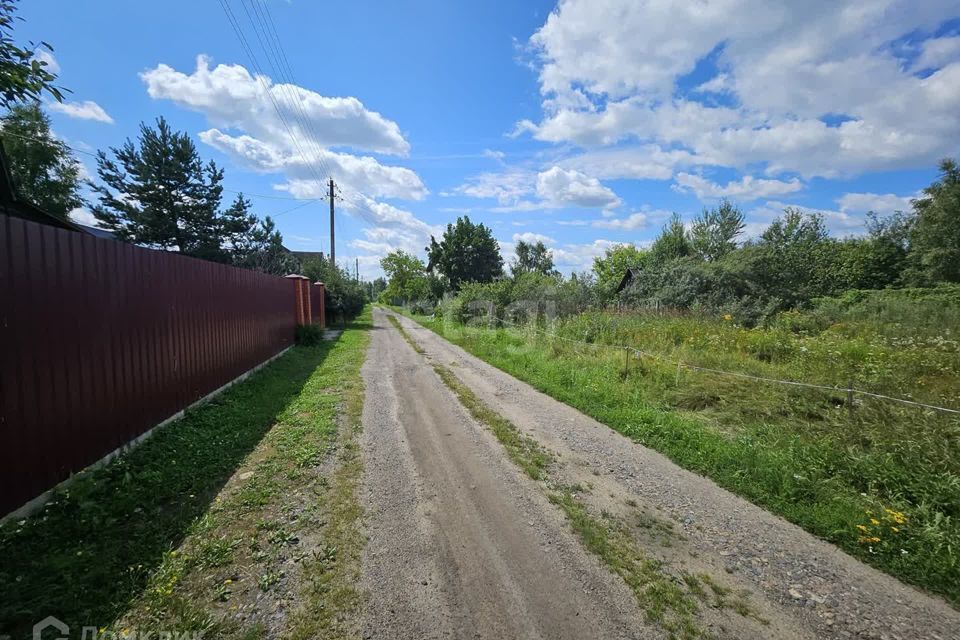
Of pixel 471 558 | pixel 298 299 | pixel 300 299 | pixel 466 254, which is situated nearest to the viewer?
pixel 471 558

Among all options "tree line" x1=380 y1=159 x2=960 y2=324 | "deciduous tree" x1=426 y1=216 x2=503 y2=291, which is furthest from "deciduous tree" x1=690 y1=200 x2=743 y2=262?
"deciduous tree" x1=426 y1=216 x2=503 y2=291

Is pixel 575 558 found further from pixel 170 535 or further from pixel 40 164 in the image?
pixel 40 164

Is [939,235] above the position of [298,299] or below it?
above

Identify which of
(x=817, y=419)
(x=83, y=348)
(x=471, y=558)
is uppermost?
(x=83, y=348)

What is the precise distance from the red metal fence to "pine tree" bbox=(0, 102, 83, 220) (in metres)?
22.4

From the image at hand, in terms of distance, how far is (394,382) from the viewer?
26.7 feet

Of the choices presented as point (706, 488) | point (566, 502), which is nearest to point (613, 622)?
point (566, 502)

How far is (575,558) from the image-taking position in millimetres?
2725

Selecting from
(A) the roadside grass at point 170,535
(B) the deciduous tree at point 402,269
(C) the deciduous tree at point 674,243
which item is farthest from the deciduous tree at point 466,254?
(A) the roadside grass at point 170,535

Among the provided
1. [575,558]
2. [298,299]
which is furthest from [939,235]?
[298,299]

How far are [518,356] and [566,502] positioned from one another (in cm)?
720

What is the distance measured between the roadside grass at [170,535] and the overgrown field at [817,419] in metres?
4.24

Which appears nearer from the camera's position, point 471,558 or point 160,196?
point 471,558

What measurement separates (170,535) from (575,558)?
9.82ft
